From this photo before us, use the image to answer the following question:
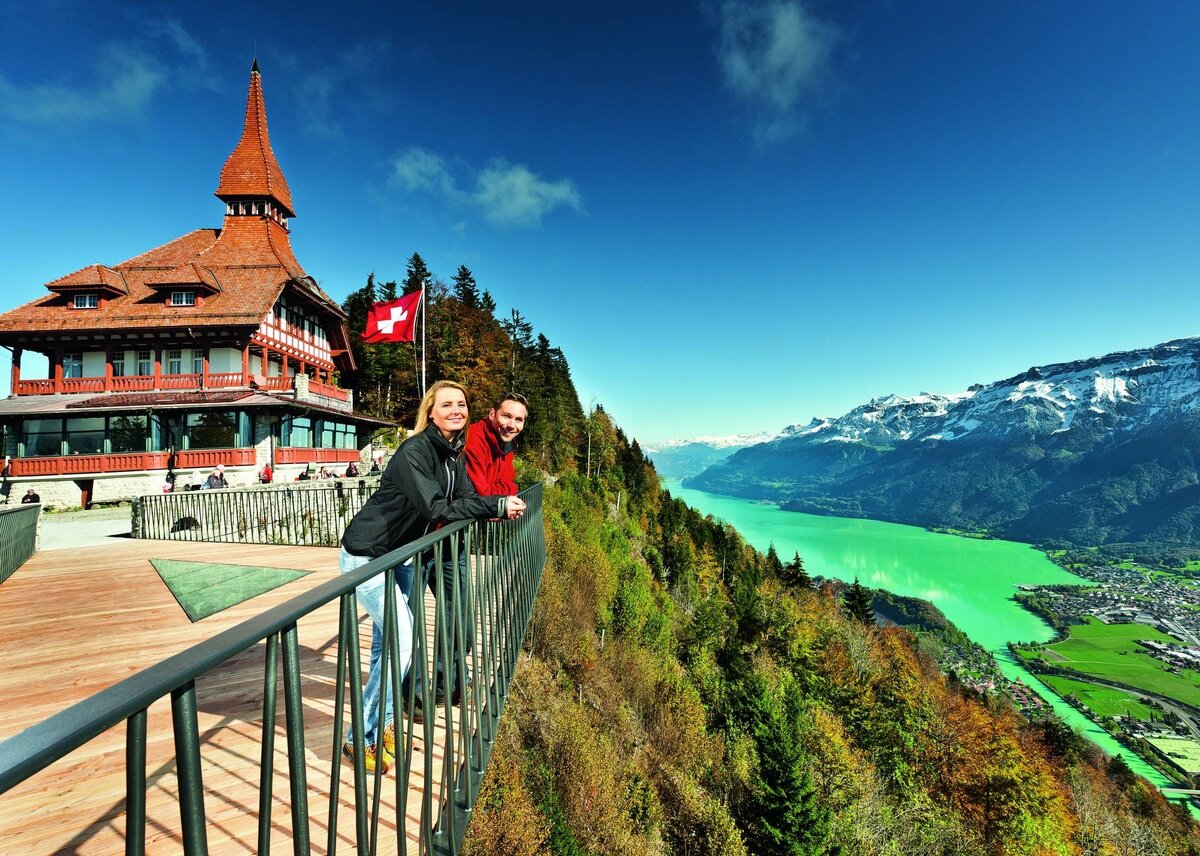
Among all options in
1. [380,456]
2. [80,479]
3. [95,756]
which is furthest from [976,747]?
[80,479]

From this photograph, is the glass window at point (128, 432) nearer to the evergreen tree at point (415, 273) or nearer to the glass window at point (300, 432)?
the glass window at point (300, 432)

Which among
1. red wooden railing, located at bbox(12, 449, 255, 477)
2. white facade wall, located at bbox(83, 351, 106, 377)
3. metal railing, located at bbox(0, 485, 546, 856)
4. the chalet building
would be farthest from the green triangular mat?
white facade wall, located at bbox(83, 351, 106, 377)

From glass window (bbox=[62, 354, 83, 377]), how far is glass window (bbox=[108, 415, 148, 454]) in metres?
4.66

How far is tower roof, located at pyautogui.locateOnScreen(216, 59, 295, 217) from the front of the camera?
2822 centimetres

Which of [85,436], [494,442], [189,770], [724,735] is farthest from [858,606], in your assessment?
[189,770]

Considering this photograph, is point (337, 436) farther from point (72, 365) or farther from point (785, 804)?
point (785, 804)

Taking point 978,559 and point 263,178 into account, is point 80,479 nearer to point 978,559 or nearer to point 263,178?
point 263,178

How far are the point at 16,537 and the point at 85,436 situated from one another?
1772cm

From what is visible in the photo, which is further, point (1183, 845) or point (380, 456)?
point (1183, 845)

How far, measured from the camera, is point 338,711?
4.63 feet

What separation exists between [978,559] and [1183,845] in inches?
6090

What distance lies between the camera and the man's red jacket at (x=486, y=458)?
162 inches

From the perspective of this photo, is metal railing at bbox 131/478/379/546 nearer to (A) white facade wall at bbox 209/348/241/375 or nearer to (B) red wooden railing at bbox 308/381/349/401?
(A) white facade wall at bbox 209/348/241/375

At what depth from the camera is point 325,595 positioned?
4.42ft
